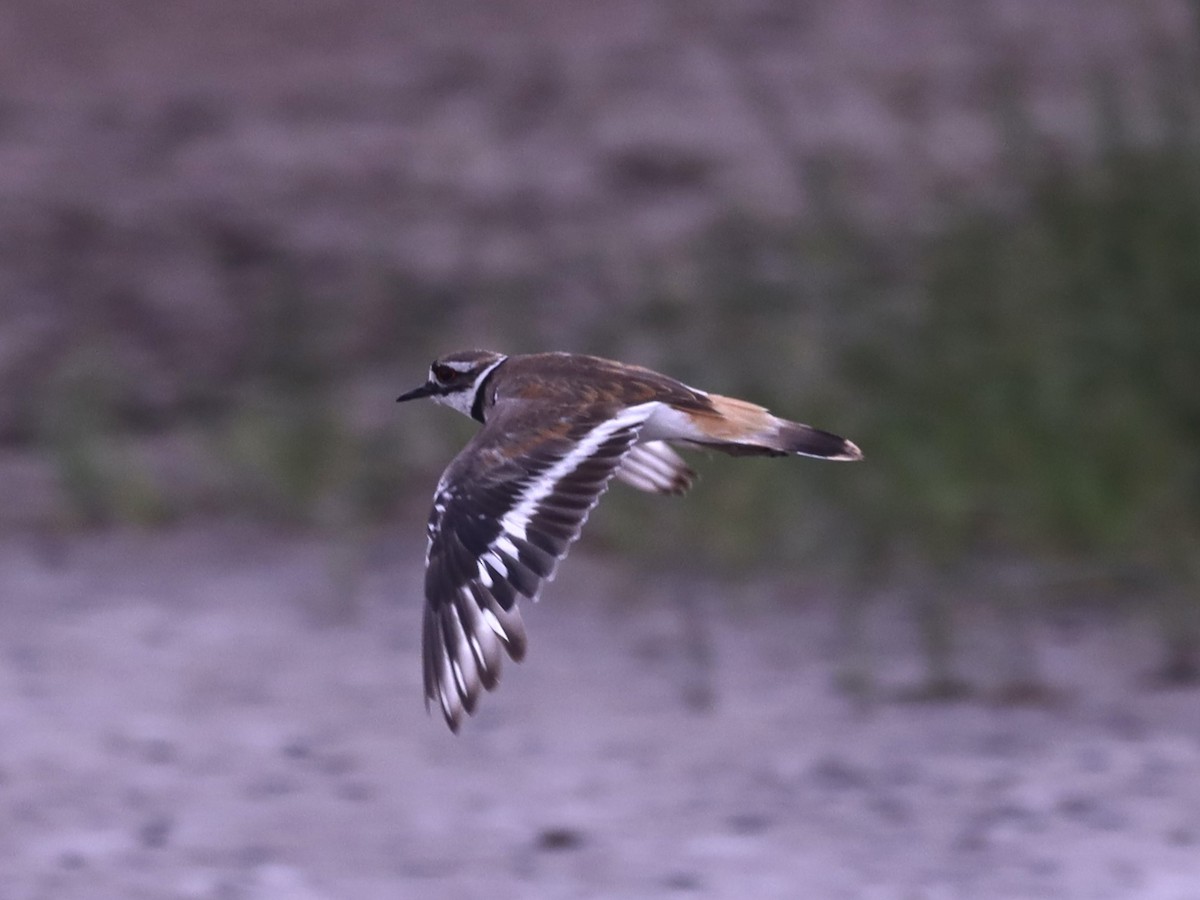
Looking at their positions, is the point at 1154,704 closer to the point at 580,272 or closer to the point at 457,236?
the point at 580,272

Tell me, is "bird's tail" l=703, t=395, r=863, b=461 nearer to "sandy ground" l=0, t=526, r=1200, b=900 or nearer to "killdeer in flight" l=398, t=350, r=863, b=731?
"killdeer in flight" l=398, t=350, r=863, b=731

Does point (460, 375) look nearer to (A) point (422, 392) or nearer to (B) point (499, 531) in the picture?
(A) point (422, 392)

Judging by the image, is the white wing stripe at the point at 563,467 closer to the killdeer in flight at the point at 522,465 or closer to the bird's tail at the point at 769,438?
the killdeer in flight at the point at 522,465

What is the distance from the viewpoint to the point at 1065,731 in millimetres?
6320

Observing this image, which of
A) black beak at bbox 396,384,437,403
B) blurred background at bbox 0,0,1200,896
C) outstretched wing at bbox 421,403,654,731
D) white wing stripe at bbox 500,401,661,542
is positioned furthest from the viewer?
blurred background at bbox 0,0,1200,896

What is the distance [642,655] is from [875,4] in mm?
6232

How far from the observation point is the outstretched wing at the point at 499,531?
13.9ft

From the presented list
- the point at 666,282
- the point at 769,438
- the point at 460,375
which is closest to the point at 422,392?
the point at 460,375

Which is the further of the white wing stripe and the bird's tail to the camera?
the bird's tail

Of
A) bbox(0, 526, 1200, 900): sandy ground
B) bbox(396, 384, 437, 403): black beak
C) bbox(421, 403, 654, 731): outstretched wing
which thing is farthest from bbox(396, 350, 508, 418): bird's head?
bbox(0, 526, 1200, 900): sandy ground

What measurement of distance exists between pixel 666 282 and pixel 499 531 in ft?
16.2

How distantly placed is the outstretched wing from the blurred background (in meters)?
1.43

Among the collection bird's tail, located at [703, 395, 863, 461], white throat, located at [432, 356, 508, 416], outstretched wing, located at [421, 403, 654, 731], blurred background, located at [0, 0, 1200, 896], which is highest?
blurred background, located at [0, 0, 1200, 896]

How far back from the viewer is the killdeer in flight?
14.0 ft
